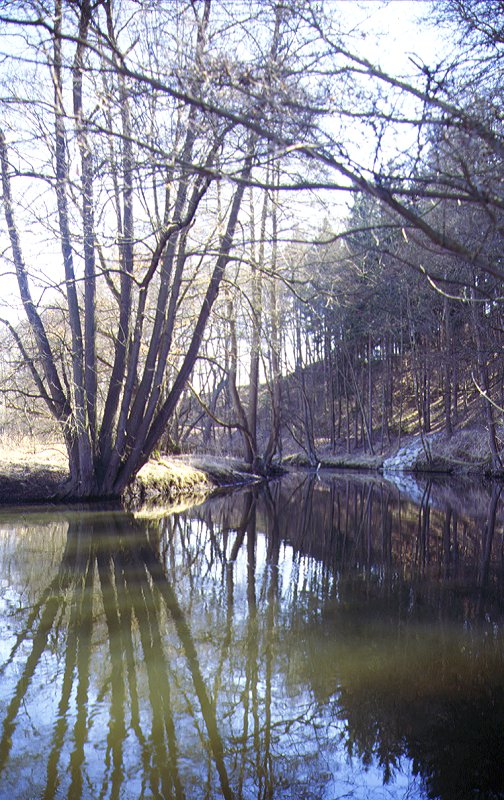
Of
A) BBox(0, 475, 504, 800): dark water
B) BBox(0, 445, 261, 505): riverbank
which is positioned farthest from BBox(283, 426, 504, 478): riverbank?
BBox(0, 475, 504, 800): dark water

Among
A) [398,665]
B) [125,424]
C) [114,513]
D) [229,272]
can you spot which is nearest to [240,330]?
[229,272]

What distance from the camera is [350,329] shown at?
32.1 m

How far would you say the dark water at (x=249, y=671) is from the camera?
9.82 ft

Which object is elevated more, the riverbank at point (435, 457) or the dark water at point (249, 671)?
A: the riverbank at point (435, 457)

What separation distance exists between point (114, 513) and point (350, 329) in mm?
21748

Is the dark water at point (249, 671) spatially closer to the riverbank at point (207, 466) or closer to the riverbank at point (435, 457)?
the riverbank at point (207, 466)

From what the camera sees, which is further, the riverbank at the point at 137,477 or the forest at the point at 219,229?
the riverbank at the point at 137,477

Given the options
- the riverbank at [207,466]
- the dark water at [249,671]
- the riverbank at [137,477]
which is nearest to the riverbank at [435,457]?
the riverbank at [207,466]

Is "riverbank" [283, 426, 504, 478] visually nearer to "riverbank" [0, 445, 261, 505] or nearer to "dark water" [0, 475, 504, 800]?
"riverbank" [0, 445, 261, 505]

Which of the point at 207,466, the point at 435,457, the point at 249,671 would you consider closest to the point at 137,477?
the point at 207,466

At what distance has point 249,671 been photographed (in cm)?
426

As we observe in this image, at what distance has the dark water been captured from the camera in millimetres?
2992

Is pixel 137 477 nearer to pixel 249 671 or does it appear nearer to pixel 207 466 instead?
pixel 207 466

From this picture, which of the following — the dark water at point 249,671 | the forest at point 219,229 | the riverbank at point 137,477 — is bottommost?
the dark water at point 249,671
